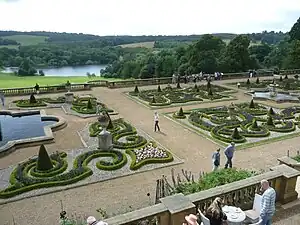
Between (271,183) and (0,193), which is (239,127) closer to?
(271,183)

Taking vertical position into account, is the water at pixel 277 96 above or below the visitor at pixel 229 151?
below

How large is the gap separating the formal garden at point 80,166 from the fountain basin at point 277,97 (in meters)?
18.3

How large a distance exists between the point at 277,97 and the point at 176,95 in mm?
10957

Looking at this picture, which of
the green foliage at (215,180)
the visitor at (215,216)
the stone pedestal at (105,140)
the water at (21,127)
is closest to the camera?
the visitor at (215,216)

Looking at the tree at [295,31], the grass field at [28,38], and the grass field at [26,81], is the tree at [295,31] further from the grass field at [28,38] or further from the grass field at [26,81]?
the grass field at [28,38]

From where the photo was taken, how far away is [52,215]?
12102 millimetres

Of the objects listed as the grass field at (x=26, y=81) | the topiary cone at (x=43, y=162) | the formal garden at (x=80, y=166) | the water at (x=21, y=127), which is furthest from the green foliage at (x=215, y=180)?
the grass field at (x=26, y=81)

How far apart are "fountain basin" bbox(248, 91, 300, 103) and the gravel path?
464 inches

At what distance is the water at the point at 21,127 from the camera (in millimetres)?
21766

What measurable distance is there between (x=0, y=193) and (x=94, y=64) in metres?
117

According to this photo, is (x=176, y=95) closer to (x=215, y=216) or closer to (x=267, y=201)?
(x=267, y=201)

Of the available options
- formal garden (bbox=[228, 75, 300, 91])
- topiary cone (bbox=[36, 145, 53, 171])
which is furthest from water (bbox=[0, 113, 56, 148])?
formal garden (bbox=[228, 75, 300, 91])

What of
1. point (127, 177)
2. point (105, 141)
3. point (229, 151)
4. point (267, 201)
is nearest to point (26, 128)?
point (105, 141)

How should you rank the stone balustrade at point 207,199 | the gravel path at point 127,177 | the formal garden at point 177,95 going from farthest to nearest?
the formal garden at point 177,95, the gravel path at point 127,177, the stone balustrade at point 207,199
